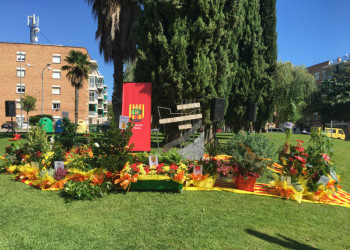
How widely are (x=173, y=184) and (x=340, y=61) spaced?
56573 mm

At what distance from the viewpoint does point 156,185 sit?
4754 mm

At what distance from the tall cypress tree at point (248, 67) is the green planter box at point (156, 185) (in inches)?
368

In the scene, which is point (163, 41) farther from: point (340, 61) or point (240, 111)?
point (340, 61)

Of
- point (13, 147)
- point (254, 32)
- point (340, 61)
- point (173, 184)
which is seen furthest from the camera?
point (340, 61)

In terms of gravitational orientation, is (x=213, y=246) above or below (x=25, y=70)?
below

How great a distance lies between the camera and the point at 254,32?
1283 cm

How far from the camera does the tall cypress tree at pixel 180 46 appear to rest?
872 centimetres

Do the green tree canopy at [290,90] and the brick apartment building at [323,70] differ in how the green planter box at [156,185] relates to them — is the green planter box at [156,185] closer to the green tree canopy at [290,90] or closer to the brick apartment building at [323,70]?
the green tree canopy at [290,90]

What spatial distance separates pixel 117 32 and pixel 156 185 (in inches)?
440

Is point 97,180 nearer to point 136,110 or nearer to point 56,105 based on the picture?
point 136,110

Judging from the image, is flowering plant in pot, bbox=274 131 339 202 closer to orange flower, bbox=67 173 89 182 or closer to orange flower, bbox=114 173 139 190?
orange flower, bbox=114 173 139 190

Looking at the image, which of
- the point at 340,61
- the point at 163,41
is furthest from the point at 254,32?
the point at 340,61

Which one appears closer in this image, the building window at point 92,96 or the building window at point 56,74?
the building window at point 56,74

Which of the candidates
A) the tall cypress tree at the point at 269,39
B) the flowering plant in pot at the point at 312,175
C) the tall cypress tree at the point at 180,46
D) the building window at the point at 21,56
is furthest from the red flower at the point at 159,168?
the building window at the point at 21,56
